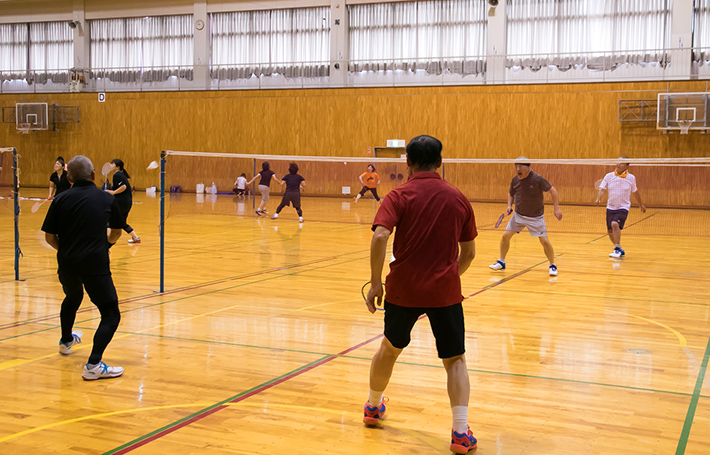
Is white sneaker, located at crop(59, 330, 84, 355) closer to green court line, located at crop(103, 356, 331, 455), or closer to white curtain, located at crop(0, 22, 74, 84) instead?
green court line, located at crop(103, 356, 331, 455)

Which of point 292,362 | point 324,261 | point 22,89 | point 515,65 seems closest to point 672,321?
point 292,362

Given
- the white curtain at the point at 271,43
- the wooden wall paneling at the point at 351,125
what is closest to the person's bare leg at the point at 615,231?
Result: the wooden wall paneling at the point at 351,125

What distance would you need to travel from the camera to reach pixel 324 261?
12.1m

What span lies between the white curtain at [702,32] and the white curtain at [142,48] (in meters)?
21.8

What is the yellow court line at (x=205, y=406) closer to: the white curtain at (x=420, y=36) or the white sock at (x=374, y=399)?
the white sock at (x=374, y=399)

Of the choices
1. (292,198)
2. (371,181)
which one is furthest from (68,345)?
(371,181)

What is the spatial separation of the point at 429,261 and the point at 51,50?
120 ft

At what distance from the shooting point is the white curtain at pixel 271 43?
3127 cm

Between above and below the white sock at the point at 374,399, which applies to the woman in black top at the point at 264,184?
above

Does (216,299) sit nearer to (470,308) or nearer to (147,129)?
(470,308)

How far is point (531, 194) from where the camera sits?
34.9ft

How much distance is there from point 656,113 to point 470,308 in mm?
20782

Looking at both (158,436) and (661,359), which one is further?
(661,359)

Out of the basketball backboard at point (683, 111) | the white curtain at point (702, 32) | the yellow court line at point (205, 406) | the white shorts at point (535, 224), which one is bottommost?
the yellow court line at point (205, 406)
